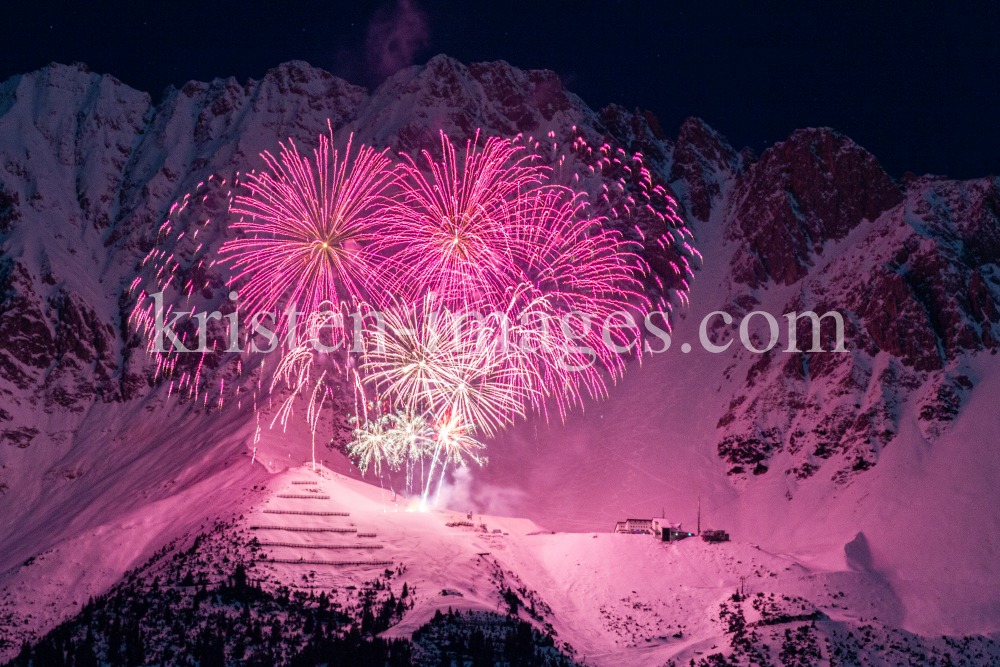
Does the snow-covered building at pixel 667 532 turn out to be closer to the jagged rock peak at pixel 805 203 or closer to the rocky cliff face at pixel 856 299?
the rocky cliff face at pixel 856 299

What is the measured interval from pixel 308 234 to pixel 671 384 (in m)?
84.4

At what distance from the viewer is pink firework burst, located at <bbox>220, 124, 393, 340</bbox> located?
61531mm

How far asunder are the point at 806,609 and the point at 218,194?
512 feet

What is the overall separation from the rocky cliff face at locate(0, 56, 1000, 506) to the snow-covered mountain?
0.45m

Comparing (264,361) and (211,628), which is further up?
(264,361)

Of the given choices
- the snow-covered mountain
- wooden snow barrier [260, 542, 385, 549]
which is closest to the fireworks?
the snow-covered mountain

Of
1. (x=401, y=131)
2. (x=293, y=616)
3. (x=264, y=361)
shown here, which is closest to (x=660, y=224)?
(x=401, y=131)

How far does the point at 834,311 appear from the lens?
416 ft

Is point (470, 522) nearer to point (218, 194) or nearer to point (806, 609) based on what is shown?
point (806, 609)

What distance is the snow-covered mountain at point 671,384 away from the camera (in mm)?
91938

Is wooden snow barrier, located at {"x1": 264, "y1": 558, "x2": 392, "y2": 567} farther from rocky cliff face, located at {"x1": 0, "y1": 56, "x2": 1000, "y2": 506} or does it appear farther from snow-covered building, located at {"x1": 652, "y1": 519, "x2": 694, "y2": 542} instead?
rocky cliff face, located at {"x1": 0, "y1": 56, "x2": 1000, "y2": 506}

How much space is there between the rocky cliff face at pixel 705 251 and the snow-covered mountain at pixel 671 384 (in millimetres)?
452

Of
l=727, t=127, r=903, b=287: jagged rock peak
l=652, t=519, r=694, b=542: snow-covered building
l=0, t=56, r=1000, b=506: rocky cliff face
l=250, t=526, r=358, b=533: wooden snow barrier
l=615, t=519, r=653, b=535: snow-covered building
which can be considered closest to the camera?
l=250, t=526, r=358, b=533: wooden snow barrier

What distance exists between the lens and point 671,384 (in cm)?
13425
